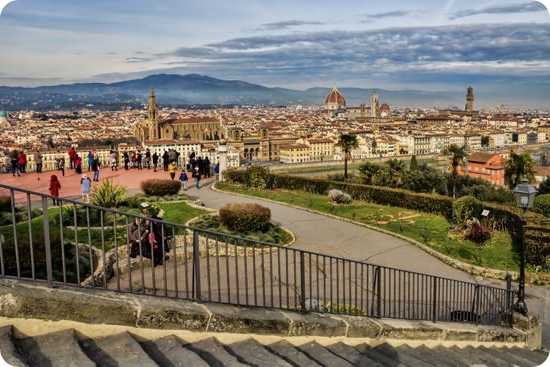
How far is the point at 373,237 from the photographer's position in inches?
429

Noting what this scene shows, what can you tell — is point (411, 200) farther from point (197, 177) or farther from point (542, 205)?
A: point (197, 177)

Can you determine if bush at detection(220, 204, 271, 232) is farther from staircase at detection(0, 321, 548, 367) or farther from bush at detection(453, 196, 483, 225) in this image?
staircase at detection(0, 321, 548, 367)

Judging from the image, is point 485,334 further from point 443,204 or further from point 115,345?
point 443,204

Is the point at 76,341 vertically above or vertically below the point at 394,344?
above

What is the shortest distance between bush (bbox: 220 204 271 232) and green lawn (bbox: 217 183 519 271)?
10.9ft

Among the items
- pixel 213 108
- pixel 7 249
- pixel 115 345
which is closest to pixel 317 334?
pixel 115 345

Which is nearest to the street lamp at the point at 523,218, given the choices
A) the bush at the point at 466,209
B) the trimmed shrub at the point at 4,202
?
the bush at the point at 466,209

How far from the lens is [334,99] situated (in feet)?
590

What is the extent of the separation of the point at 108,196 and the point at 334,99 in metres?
173

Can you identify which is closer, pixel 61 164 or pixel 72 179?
pixel 72 179

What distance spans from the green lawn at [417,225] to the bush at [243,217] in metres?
3.32

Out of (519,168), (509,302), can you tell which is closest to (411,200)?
(509,302)

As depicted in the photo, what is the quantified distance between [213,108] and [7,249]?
163 m

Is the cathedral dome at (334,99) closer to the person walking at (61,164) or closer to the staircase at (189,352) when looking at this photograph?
the person walking at (61,164)
